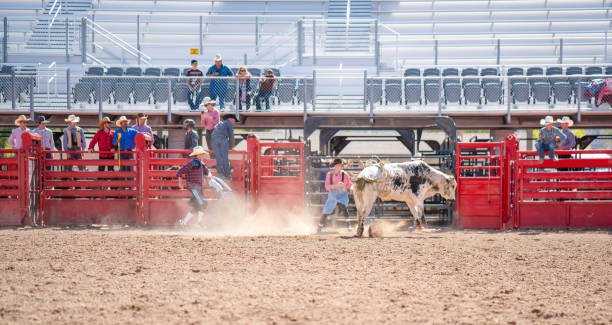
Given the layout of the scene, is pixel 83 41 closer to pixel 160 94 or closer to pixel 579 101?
pixel 160 94

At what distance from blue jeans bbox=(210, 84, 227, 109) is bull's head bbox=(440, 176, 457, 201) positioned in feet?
23.1

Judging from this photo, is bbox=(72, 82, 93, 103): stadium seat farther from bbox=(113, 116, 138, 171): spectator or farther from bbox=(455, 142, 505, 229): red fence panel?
bbox=(455, 142, 505, 229): red fence panel

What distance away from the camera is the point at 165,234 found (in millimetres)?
10914

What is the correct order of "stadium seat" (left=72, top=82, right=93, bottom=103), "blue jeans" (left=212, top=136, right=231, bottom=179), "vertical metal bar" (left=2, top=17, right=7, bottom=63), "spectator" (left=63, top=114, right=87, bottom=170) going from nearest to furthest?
"blue jeans" (left=212, top=136, right=231, bottom=179)
"spectator" (left=63, top=114, right=87, bottom=170)
"stadium seat" (left=72, top=82, right=93, bottom=103)
"vertical metal bar" (left=2, top=17, right=7, bottom=63)

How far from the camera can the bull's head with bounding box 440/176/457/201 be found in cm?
1128

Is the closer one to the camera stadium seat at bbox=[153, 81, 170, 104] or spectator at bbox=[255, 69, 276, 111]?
spectator at bbox=[255, 69, 276, 111]

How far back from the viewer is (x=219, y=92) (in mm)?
16453

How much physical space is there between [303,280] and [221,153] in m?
6.32

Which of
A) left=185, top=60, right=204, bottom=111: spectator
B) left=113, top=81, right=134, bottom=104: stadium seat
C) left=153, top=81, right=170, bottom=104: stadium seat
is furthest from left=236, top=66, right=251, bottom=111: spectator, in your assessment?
left=113, top=81, right=134, bottom=104: stadium seat

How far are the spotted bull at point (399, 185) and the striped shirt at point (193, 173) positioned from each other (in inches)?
117

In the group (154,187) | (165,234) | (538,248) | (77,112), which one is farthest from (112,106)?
(538,248)

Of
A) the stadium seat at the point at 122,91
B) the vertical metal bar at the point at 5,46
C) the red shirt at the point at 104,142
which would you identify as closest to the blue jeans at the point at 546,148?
the red shirt at the point at 104,142

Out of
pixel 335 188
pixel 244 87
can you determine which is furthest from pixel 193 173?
pixel 244 87

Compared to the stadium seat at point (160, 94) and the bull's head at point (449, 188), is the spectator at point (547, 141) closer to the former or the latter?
the bull's head at point (449, 188)
